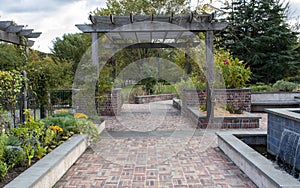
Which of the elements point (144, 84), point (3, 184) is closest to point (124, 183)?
point (3, 184)

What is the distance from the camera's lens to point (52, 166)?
9.31 ft

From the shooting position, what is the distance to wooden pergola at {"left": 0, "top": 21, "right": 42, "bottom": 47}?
→ 5325 mm

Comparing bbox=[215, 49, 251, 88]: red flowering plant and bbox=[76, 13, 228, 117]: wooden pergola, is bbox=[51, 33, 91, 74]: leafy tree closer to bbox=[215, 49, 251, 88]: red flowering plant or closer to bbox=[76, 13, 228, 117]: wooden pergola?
bbox=[215, 49, 251, 88]: red flowering plant

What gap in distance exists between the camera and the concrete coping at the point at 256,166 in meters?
2.34

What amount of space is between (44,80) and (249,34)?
45.7 feet

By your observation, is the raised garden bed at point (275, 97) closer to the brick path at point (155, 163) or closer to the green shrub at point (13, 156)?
the brick path at point (155, 163)

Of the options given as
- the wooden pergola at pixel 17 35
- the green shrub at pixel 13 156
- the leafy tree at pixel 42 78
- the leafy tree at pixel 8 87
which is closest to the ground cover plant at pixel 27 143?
the green shrub at pixel 13 156

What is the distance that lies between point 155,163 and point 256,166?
55.9 inches

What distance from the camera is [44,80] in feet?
19.2

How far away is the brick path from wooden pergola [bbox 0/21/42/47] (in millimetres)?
2989

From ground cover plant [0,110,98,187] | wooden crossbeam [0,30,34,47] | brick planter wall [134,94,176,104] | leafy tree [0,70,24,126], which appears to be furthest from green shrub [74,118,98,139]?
brick planter wall [134,94,176,104]

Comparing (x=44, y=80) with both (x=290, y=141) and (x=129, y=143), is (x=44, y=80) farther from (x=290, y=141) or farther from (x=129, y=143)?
(x=290, y=141)

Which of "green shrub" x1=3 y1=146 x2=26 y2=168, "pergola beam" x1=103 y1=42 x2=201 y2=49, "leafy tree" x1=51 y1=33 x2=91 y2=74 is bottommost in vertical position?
"green shrub" x1=3 y1=146 x2=26 y2=168

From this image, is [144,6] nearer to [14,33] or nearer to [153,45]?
[153,45]
